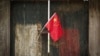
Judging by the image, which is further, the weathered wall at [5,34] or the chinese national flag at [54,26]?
the weathered wall at [5,34]

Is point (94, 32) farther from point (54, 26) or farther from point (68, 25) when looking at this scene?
point (54, 26)

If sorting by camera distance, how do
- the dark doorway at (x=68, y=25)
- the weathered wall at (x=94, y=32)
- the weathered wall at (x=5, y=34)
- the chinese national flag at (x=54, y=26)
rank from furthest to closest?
the dark doorway at (x=68, y=25) < the weathered wall at (x=5, y=34) < the weathered wall at (x=94, y=32) < the chinese national flag at (x=54, y=26)

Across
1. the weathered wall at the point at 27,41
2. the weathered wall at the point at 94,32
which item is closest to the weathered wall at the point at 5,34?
the weathered wall at the point at 27,41

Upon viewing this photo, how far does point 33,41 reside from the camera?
1206 centimetres

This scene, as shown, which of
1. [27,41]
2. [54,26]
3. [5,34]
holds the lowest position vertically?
[27,41]

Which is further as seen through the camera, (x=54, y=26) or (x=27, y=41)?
(x=27, y=41)

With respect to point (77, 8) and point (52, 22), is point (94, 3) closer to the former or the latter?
point (77, 8)

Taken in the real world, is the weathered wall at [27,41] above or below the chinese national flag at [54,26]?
below

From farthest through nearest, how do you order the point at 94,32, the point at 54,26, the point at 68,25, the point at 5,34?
the point at 68,25
the point at 5,34
the point at 94,32
the point at 54,26

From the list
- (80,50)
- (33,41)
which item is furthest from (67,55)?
(33,41)

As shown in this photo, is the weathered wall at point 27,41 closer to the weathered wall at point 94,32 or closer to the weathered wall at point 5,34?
the weathered wall at point 5,34

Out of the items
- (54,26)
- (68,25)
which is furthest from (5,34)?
(68,25)

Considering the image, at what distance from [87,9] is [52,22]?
140cm

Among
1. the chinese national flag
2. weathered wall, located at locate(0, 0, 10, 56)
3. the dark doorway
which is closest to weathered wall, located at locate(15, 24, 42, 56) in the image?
the dark doorway
